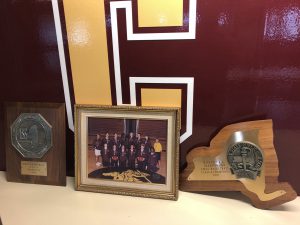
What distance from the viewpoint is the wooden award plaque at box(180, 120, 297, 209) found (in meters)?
1.08

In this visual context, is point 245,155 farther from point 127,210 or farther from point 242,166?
point 127,210

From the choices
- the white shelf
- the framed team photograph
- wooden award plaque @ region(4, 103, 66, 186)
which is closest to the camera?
the white shelf

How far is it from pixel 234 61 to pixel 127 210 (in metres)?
0.63

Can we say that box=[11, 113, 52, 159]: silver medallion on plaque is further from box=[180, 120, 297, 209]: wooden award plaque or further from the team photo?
box=[180, 120, 297, 209]: wooden award plaque

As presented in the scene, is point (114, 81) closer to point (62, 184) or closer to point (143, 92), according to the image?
point (143, 92)

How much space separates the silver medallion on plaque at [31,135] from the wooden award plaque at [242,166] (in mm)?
564

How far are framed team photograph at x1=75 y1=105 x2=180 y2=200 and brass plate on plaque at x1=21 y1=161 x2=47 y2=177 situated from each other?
15cm

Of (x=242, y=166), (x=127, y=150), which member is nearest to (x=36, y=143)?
(x=127, y=150)

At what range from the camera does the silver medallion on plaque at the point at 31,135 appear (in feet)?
4.15

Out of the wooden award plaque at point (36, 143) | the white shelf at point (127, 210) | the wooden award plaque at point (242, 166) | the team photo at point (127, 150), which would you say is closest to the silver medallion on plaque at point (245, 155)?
the wooden award plaque at point (242, 166)

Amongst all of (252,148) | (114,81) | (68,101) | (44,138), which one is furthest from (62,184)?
(252,148)

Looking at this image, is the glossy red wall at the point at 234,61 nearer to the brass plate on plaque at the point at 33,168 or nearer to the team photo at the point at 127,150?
the team photo at the point at 127,150

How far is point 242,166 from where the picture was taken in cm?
111

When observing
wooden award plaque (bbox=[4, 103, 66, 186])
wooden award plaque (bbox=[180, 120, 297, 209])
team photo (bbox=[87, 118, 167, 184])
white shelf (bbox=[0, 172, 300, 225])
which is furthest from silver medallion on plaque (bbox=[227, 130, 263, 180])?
wooden award plaque (bbox=[4, 103, 66, 186])
